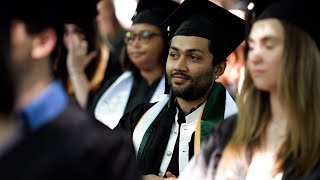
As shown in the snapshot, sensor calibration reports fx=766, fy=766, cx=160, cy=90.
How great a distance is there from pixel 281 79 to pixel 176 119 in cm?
143

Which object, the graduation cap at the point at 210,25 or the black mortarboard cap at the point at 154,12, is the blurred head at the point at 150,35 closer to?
the black mortarboard cap at the point at 154,12

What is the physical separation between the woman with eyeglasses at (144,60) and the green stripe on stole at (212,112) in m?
1.11

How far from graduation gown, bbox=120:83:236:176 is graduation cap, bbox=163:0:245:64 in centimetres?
25

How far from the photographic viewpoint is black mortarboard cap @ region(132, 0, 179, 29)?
5684 millimetres

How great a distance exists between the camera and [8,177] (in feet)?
7.25

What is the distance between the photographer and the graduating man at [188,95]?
4.34 metres

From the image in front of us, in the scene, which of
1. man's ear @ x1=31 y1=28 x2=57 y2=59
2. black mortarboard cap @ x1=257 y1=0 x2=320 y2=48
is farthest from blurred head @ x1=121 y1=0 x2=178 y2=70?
man's ear @ x1=31 y1=28 x2=57 y2=59

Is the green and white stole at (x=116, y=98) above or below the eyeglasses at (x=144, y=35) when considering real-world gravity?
below

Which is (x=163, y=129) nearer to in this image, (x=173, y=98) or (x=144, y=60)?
(x=173, y=98)

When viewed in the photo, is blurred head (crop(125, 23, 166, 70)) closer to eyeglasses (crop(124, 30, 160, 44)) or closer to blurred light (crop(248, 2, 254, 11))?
eyeglasses (crop(124, 30, 160, 44))

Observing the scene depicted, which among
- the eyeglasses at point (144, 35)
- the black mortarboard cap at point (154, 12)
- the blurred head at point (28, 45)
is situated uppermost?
the black mortarboard cap at point (154, 12)

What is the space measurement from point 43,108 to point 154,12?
11.5 ft

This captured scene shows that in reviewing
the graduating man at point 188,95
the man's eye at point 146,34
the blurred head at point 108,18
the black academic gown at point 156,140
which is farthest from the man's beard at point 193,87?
the blurred head at point 108,18

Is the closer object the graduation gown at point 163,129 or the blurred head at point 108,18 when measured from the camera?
the graduation gown at point 163,129
